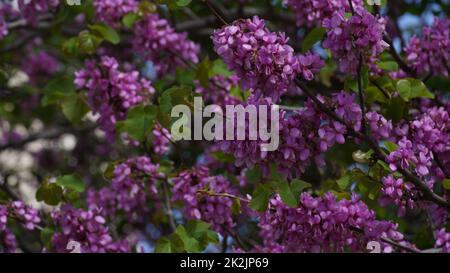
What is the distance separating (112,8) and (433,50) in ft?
6.87

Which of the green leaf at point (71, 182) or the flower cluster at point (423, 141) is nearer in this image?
the flower cluster at point (423, 141)

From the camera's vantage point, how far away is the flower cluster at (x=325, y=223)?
3371 mm

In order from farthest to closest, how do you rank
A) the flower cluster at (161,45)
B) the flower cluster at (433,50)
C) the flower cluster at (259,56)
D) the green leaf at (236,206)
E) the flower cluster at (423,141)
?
1. the flower cluster at (161,45)
2. the flower cluster at (433,50)
3. the green leaf at (236,206)
4. the flower cluster at (423,141)
5. the flower cluster at (259,56)

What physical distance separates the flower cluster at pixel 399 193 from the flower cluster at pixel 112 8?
232cm

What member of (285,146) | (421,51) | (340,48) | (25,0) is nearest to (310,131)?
(285,146)

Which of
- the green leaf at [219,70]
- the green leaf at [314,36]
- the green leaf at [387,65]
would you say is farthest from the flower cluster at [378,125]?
the green leaf at [219,70]

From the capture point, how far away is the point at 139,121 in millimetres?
4082

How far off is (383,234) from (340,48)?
3.22ft

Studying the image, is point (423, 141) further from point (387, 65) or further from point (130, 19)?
point (130, 19)

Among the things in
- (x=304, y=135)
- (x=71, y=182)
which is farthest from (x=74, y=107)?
(x=304, y=135)

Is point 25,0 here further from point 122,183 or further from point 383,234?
point 383,234

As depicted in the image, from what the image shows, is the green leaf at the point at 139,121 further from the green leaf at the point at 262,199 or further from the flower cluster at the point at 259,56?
the flower cluster at the point at 259,56

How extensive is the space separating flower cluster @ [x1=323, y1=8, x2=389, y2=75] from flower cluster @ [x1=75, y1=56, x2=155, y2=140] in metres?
1.57
